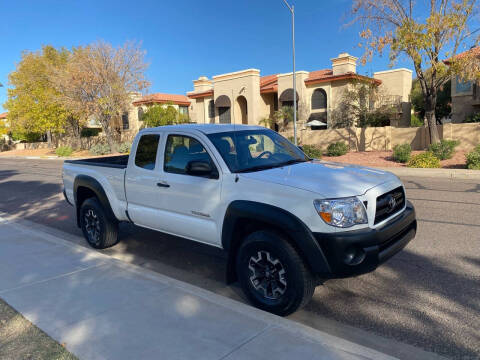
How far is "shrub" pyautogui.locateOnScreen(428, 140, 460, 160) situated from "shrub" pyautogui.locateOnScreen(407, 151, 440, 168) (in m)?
0.90

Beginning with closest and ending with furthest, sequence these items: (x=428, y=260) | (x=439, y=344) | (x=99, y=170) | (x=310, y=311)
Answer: (x=439, y=344)
(x=310, y=311)
(x=428, y=260)
(x=99, y=170)

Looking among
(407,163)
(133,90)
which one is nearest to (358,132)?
(407,163)

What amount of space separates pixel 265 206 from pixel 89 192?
13.0ft

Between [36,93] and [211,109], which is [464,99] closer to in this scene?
[211,109]

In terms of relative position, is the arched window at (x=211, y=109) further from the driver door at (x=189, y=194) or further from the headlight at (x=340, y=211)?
the headlight at (x=340, y=211)

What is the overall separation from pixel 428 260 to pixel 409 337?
2.13 metres

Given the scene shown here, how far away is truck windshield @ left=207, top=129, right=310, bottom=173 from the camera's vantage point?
15.0 feet

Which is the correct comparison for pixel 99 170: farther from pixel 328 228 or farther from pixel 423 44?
pixel 423 44

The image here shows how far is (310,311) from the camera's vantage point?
13.7 ft

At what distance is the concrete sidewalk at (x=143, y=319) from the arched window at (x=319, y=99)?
102ft

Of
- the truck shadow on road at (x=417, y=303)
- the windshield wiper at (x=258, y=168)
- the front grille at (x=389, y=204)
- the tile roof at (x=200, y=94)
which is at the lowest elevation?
the truck shadow on road at (x=417, y=303)

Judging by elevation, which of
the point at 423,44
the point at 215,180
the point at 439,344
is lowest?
the point at 439,344

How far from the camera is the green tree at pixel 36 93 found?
4391cm

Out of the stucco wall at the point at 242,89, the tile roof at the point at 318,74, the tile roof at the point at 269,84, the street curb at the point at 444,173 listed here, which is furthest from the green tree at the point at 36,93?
the street curb at the point at 444,173
